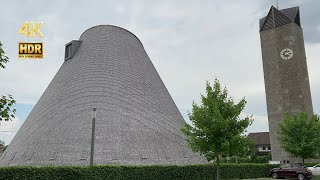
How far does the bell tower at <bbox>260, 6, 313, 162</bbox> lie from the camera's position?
46.0m

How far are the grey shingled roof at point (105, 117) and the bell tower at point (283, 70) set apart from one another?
1997 cm

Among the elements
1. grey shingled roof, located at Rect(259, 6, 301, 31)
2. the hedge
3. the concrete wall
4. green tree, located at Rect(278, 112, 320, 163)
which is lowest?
the hedge

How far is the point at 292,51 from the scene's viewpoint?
47219mm

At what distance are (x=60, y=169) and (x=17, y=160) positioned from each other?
554 inches

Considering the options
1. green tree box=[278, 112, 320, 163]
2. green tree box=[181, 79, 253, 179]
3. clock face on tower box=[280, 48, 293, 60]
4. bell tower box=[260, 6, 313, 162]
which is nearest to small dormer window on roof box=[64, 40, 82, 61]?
green tree box=[181, 79, 253, 179]

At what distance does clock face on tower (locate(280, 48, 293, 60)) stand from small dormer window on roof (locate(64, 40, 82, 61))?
99.6 feet

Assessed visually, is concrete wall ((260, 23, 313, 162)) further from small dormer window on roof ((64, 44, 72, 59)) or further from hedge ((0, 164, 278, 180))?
small dormer window on roof ((64, 44, 72, 59))

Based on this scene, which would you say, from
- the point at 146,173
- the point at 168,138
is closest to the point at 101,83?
the point at 168,138

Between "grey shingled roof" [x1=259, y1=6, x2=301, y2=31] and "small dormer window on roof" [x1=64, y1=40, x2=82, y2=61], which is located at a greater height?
"grey shingled roof" [x1=259, y1=6, x2=301, y2=31]

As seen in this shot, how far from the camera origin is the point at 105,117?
2844 cm

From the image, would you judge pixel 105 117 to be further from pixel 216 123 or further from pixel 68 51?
pixel 68 51

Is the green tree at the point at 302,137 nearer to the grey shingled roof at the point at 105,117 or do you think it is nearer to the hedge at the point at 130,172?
the hedge at the point at 130,172

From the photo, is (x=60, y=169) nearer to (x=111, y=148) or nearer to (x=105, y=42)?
(x=111, y=148)

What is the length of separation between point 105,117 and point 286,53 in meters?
32.2
